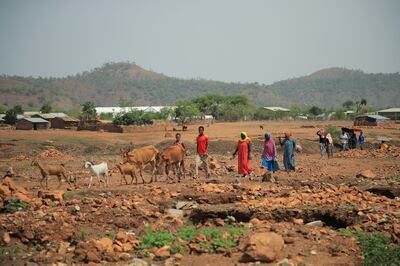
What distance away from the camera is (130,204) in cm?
1078

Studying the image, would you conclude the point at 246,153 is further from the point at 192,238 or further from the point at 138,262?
the point at 138,262

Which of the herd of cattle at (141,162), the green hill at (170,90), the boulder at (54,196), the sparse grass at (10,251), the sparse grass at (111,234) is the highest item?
the green hill at (170,90)

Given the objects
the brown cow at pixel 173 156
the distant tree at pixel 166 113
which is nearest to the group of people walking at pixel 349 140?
the brown cow at pixel 173 156

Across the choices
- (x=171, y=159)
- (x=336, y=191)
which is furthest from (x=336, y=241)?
(x=171, y=159)

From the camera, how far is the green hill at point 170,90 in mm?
139050

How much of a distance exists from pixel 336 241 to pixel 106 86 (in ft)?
536

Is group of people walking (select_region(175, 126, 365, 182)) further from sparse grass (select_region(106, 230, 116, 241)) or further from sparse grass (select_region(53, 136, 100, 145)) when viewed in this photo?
sparse grass (select_region(53, 136, 100, 145))

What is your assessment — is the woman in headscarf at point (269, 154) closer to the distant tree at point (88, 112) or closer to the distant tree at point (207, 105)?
the distant tree at point (88, 112)

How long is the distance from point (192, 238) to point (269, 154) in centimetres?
746

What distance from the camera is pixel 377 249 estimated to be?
820cm

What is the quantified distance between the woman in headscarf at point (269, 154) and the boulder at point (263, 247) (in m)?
7.67

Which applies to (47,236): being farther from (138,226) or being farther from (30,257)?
(138,226)

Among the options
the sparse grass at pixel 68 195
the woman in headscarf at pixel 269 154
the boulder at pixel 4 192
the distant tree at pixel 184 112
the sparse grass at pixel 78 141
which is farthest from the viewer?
the distant tree at pixel 184 112

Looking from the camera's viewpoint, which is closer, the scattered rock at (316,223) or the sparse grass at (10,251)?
the sparse grass at (10,251)
